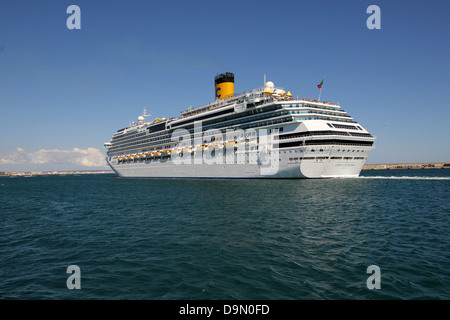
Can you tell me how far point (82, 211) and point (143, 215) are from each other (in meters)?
7.60

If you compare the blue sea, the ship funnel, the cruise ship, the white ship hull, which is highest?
the ship funnel

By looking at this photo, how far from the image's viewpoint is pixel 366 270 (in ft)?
29.7

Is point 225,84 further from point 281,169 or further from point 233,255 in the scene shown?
point 233,255

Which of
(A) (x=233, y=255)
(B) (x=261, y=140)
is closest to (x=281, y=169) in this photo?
(B) (x=261, y=140)

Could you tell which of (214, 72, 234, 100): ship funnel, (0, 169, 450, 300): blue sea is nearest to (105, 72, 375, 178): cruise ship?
(214, 72, 234, 100): ship funnel

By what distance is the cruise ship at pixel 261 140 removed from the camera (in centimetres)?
4253

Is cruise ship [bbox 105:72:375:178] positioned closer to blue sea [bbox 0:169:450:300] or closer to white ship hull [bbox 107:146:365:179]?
white ship hull [bbox 107:146:365:179]

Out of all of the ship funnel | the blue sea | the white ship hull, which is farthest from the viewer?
the ship funnel

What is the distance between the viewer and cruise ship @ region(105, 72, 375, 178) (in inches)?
1674

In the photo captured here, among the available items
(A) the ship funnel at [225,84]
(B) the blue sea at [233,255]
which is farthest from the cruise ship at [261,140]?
(B) the blue sea at [233,255]

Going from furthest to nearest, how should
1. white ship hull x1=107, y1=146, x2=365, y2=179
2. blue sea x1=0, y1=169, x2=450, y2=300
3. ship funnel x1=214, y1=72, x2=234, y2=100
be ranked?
ship funnel x1=214, y1=72, x2=234, y2=100
white ship hull x1=107, y1=146, x2=365, y2=179
blue sea x1=0, y1=169, x2=450, y2=300

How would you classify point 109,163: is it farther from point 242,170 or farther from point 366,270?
point 366,270

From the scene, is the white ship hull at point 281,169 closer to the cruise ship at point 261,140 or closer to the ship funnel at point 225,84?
the cruise ship at point 261,140

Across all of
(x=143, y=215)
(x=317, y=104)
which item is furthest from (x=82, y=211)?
(x=317, y=104)
